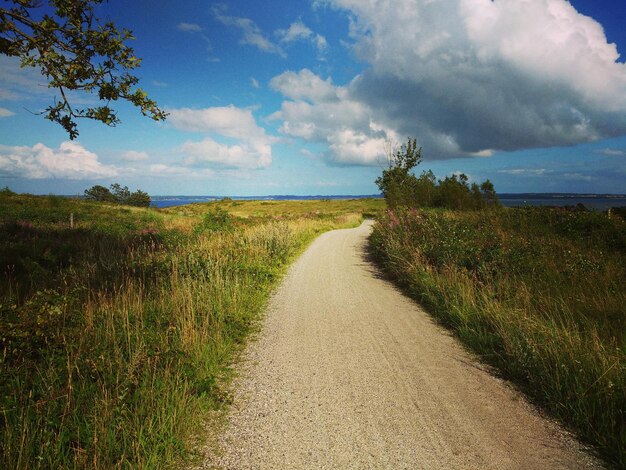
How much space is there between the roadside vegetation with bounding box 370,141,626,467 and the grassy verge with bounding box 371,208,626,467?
0.05ft

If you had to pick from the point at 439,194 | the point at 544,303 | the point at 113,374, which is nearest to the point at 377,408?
the point at 113,374

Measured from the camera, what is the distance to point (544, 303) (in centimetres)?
598

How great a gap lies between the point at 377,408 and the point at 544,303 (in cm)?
453

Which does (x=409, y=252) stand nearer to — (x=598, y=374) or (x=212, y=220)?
(x=598, y=374)

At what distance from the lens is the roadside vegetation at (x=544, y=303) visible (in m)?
3.44

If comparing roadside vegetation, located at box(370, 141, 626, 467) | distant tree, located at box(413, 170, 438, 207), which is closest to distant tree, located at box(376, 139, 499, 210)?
distant tree, located at box(413, 170, 438, 207)

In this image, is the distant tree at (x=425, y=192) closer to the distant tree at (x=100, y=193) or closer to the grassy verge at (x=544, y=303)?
the grassy verge at (x=544, y=303)

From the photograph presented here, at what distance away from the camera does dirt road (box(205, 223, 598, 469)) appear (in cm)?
283

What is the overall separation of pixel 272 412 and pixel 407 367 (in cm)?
203

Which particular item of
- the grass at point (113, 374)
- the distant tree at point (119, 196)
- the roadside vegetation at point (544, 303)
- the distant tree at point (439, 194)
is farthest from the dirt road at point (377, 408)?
the distant tree at point (119, 196)

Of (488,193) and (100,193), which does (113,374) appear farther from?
(100,193)

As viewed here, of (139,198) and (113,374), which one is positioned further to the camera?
(139,198)

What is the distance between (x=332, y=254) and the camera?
14477 mm

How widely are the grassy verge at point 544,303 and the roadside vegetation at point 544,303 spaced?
0.05 ft
